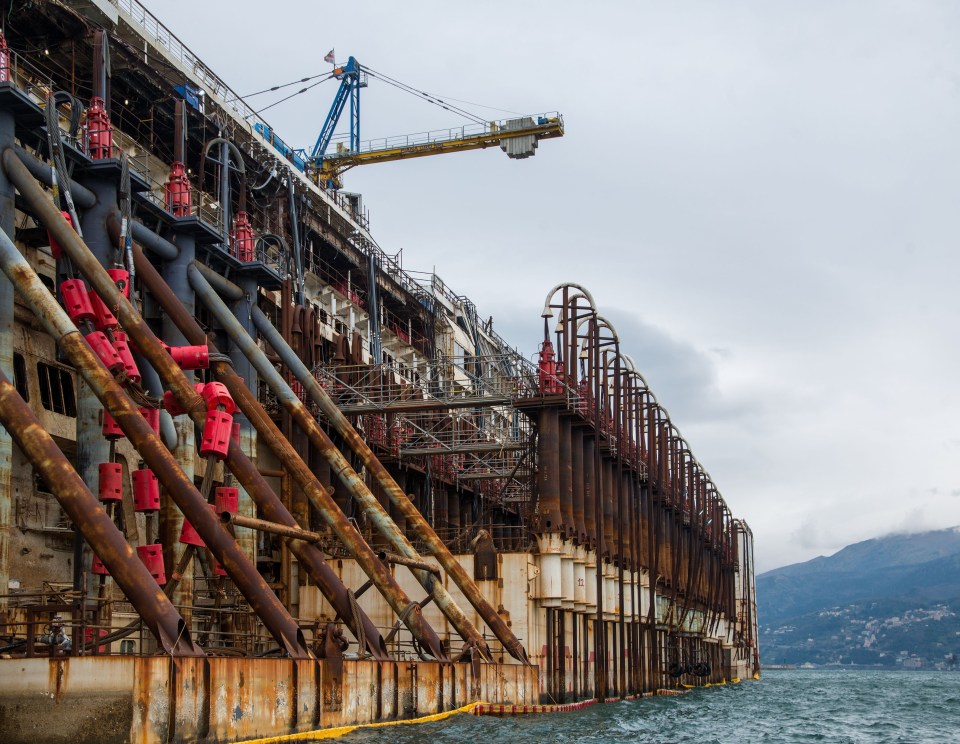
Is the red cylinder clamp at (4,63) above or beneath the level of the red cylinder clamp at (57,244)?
above

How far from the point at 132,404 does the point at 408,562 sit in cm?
1209

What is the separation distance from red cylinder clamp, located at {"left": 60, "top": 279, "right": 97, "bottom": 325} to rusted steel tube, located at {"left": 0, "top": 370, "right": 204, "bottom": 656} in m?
6.55

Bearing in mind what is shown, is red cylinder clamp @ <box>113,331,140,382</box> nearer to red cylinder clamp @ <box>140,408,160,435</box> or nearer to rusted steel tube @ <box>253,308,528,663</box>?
red cylinder clamp @ <box>140,408,160,435</box>

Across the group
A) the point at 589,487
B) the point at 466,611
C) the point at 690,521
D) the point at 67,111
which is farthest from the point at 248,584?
the point at 690,521

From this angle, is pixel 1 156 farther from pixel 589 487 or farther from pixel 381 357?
pixel 381 357

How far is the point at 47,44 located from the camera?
41.2 metres

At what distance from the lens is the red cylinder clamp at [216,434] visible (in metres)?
31.3

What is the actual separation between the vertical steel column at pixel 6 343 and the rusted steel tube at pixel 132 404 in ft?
2.24

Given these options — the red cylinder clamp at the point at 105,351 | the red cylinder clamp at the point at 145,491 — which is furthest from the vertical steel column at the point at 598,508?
the red cylinder clamp at the point at 105,351

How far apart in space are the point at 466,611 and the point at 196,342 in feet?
42.5

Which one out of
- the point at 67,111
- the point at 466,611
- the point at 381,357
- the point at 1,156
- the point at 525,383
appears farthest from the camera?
the point at 381,357

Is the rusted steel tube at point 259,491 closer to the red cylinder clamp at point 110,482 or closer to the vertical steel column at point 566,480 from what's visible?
the red cylinder clamp at point 110,482

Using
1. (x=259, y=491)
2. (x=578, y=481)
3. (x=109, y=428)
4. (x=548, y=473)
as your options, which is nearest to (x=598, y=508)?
(x=578, y=481)

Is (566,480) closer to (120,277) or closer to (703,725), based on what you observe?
(703,725)
